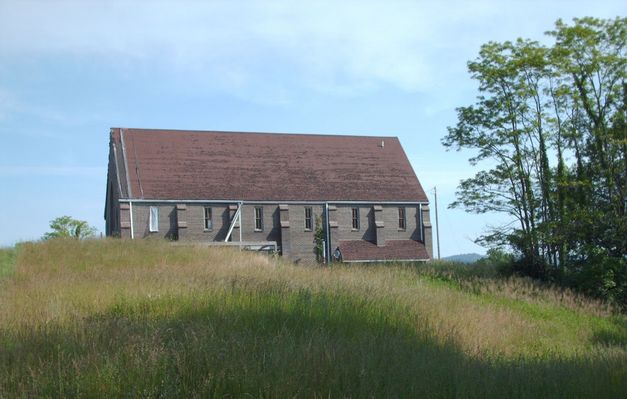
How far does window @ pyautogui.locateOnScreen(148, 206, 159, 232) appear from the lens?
48.2 m

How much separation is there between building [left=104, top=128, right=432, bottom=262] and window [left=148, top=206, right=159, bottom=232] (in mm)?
73

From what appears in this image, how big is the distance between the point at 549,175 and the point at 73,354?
85.1 feet

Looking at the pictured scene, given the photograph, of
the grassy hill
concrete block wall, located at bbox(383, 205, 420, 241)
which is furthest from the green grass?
concrete block wall, located at bbox(383, 205, 420, 241)

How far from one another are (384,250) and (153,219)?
18.4m

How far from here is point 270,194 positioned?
51.8m

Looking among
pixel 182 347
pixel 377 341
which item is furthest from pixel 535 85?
pixel 182 347

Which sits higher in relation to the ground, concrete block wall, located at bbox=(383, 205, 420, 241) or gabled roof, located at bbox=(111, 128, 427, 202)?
gabled roof, located at bbox=(111, 128, 427, 202)

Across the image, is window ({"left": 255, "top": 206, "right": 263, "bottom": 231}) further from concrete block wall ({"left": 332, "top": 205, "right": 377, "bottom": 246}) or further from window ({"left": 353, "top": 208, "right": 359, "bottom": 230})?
window ({"left": 353, "top": 208, "right": 359, "bottom": 230})

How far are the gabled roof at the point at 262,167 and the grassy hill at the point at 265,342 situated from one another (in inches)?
1260

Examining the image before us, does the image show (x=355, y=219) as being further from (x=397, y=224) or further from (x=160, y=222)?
(x=160, y=222)

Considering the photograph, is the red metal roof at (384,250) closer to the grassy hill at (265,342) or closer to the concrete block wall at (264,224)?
the concrete block wall at (264,224)

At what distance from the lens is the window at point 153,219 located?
4822cm

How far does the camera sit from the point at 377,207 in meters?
54.5

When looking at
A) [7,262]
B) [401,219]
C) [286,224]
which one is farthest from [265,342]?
[401,219]
